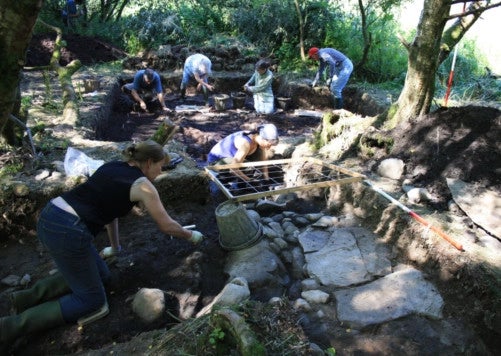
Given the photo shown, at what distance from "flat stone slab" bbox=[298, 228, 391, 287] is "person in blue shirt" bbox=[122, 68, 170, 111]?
6414mm

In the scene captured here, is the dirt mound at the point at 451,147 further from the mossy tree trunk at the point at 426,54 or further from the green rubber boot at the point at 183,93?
the green rubber boot at the point at 183,93

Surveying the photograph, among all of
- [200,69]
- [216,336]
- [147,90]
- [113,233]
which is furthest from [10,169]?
[200,69]

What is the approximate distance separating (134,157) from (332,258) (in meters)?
2.15

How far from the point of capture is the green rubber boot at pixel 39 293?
285cm

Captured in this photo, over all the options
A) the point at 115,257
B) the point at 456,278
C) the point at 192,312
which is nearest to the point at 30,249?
the point at 115,257

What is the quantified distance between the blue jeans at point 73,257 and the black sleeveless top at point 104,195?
8 centimetres

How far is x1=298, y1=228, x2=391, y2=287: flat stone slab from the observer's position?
346 centimetres

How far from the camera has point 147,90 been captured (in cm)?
→ 945

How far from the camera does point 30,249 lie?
12.4 ft

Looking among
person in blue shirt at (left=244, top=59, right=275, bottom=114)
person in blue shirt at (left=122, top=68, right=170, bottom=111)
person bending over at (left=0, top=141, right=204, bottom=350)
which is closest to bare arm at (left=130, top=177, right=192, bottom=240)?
person bending over at (left=0, top=141, right=204, bottom=350)

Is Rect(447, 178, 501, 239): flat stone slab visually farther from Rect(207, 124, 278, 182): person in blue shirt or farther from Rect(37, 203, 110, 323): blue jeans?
Rect(37, 203, 110, 323): blue jeans

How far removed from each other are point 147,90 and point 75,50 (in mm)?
5679

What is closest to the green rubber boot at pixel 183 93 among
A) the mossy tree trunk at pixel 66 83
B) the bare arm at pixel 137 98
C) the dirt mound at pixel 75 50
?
the bare arm at pixel 137 98

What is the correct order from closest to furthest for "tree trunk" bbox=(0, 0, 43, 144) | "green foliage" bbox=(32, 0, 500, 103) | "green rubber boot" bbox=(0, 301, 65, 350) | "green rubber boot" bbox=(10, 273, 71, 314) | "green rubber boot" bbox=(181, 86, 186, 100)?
"tree trunk" bbox=(0, 0, 43, 144)
"green rubber boot" bbox=(0, 301, 65, 350)
"green rubber boot" bbox=(10, 273, 71, 314)
"green rubber boot" bbox=(181, 86, 186, 100)
"green foliage" bbox=(32, 0, 500, 103)
